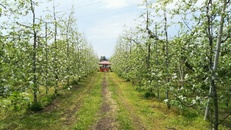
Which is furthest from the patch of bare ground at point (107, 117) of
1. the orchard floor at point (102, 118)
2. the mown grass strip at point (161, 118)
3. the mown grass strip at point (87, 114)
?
the mown grass strip at point (161, 118)

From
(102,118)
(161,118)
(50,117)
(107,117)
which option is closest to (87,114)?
(102,118)

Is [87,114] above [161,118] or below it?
above

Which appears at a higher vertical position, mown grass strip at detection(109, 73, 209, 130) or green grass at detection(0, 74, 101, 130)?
green grass at detection(0, 74, 101, 130)

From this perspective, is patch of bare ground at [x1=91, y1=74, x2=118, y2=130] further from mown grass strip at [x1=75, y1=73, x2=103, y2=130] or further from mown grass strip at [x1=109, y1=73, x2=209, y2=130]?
mown grass strip at [x1=109, y1=73, x2=209, y2=130]

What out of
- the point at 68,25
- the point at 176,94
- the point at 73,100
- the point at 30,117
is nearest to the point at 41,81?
the point at 30,117

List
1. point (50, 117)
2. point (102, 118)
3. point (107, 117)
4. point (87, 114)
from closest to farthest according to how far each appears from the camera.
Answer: point (102, 118)
point (107, 117)
point (50, 117)
point (87, 114)

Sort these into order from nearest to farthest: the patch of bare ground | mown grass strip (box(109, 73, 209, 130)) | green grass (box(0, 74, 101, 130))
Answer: the patch of bare ground → green grass (box(0, 74, 101, 130)) → mown grass strip (box(109, 73, 209, 130))

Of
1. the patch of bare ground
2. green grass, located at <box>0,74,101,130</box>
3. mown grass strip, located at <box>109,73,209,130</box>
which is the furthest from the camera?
mown grass strip, located at <box>109,73,209,130</box>

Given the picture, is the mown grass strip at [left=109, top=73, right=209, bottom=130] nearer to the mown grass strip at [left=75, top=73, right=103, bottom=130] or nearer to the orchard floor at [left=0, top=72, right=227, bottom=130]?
the orchard floor at [left=0, top=72, right=227, bottom=130]

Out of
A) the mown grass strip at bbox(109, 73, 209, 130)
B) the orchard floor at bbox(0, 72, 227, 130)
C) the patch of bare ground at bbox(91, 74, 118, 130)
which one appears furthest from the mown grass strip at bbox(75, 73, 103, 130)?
the mown grass strip at bbox(109, 73, 209, 130)

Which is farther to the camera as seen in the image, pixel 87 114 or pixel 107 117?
pixel 87 114

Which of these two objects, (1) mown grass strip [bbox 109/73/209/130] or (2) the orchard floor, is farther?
(1) mown grass strip [bbox 109/73/209/130]

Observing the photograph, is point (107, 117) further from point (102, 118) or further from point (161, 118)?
point (161, 118)

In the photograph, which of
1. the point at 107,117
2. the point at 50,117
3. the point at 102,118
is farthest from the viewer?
the point at 50,117
